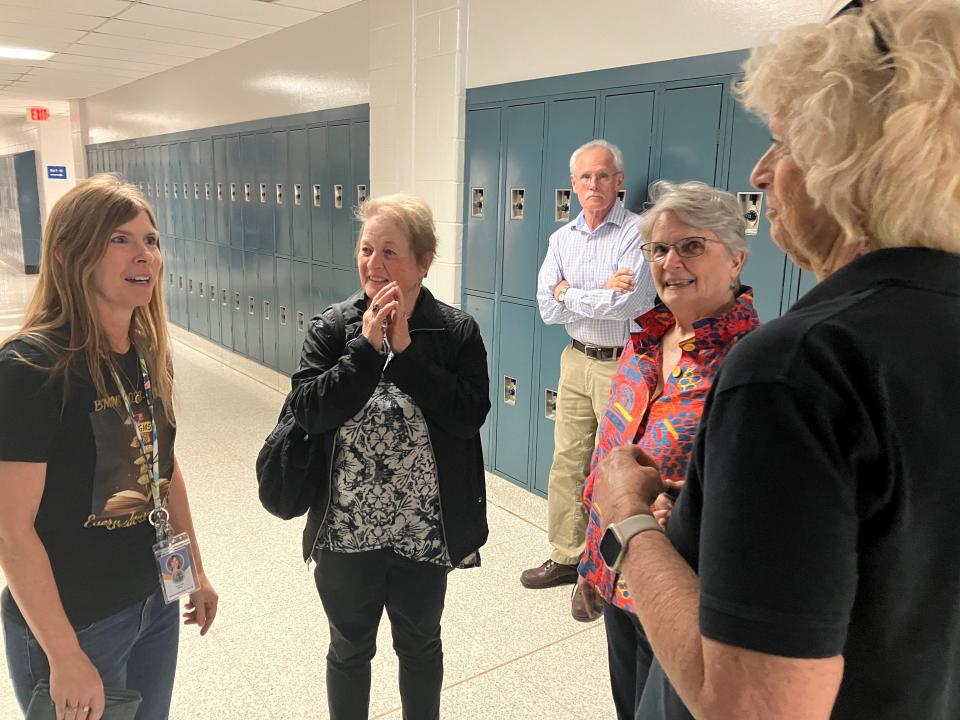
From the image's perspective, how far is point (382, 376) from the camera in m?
1.69

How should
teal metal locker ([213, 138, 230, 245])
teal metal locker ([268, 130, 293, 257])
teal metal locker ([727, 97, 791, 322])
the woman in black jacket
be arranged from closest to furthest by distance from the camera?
the woman in black jacket < teal metal locker ([727, 97, 791, 322]) < teal metal locker ([268, 130, 293, 257]) < teal metal locker ([213, 138, 230, 245])

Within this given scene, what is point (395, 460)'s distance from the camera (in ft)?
5.53

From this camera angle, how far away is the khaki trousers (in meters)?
3.04

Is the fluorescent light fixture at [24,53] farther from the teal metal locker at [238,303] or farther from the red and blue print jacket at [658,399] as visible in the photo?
the red and blue print jacket at [658,399]

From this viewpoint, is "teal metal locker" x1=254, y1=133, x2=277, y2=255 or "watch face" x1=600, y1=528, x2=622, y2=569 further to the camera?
"teal metal locker" x1=254, y1=133, x2=277, y2=255

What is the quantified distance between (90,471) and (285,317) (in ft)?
16.3

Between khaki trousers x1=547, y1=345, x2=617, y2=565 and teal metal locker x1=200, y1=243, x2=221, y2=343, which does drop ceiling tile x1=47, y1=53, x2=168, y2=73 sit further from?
khaki trousers x1=547, y1=345, x2=617, y2=565

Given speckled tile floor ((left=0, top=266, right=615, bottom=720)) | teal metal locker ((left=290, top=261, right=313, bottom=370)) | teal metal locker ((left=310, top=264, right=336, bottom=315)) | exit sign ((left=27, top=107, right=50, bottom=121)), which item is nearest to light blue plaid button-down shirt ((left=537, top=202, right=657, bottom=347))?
speckled tile floor ((left=0, top=266, right=615, bottom=720))

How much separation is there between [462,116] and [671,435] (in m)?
3.07

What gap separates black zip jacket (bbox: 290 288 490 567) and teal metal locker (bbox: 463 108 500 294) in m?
2.23

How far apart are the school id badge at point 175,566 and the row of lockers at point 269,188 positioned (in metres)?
3.85

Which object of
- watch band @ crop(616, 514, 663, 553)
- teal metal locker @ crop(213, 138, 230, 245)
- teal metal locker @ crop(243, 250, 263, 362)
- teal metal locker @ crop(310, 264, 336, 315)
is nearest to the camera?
watch band @ crop(616, 514, 663, 553)

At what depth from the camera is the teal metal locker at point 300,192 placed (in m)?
5.58

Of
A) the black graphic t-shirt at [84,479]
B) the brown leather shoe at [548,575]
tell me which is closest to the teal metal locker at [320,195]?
the brown leather shoe at [548,575]
